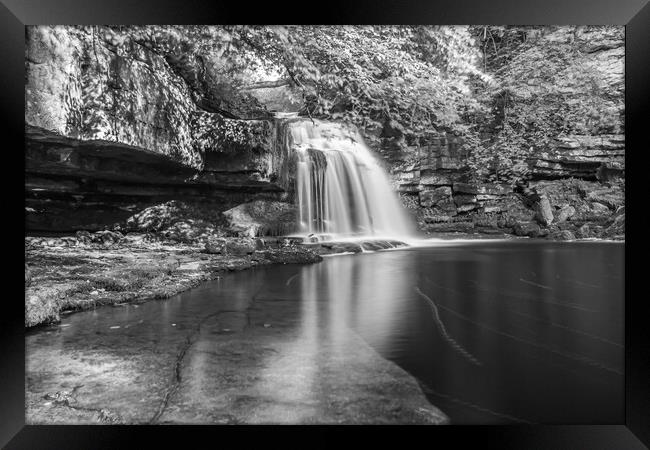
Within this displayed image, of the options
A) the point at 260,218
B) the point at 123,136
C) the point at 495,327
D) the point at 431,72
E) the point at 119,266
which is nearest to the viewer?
the point at 495,327

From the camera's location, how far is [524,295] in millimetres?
2969

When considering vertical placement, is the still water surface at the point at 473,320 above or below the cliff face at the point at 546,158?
below

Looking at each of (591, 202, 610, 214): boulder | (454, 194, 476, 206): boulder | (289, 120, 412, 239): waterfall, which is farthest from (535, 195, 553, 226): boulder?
(289, 120, 412, 239): waterfall

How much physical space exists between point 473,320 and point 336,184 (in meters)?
4.03

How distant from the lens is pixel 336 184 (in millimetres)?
6137

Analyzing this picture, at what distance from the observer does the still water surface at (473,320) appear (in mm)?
1584

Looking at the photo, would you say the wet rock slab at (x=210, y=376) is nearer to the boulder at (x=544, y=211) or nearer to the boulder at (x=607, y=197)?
the boulder at (x=607, y=197)

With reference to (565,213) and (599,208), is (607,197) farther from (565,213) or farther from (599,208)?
(565,213)

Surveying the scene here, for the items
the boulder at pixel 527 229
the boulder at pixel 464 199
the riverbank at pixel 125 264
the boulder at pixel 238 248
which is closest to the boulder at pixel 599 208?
the boulder at pixel 527 229

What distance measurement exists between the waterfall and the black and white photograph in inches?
1.4

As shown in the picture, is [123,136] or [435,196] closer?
[123,136]
